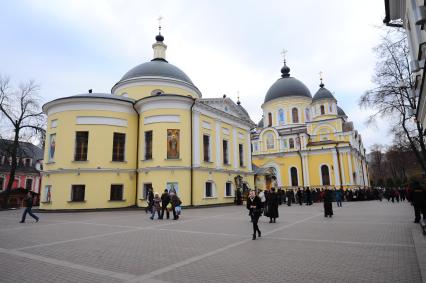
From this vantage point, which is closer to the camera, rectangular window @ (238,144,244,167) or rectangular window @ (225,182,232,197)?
rectangular window @ (225,182,232,197)

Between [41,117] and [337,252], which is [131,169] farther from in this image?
[337,252]

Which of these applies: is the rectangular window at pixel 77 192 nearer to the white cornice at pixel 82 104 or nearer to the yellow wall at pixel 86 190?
the yellow wall at pixel 86 190

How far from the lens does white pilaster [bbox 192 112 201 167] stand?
24062 mm

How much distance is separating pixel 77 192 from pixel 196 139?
10.5 meters

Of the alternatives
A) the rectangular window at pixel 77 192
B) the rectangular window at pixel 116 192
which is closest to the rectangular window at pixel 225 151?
the rectangular window at pixel 116 192

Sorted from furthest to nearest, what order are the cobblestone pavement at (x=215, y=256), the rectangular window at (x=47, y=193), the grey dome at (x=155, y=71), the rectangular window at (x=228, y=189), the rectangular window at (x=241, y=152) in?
1. the rectangular window at (x=241, y=152)
2. the grey dome at (x=155, y=71)
3. the rectangular window at (x=228, y=189)
4. the rectangular window at (x=47, y=193)
5. the cobblestone pavement at (x=215, y=256)

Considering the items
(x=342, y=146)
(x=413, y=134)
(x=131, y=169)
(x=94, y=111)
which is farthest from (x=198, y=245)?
(x=342, y=146)

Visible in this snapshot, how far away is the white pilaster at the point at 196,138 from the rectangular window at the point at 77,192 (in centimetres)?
A: 925

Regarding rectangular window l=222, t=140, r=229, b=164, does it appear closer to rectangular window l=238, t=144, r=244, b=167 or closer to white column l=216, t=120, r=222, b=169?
white column l=216, t=120, r=222, b=169

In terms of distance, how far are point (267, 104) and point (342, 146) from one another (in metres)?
17.6

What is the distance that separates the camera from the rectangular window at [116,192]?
75.9 feet

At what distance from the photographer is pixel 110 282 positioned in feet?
16.6

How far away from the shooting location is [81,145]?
75.8 ft

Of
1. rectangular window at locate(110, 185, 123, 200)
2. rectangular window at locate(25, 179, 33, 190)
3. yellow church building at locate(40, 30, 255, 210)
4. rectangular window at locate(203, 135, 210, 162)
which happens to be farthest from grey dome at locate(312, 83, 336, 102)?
rectangular window at locate(25, 179, 33, 190)
